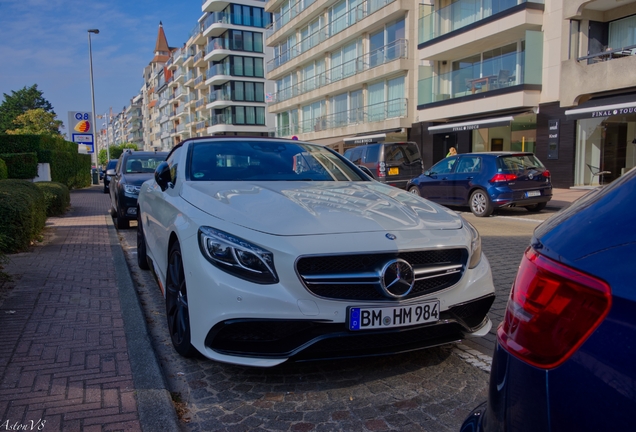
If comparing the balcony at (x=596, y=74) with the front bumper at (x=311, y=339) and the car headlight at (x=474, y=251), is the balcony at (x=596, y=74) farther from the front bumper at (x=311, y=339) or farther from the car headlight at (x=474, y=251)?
the front bumper at (x=311, y=339)

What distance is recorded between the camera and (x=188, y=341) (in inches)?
129

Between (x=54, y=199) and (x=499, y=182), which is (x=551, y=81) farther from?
(x=54, y=199)

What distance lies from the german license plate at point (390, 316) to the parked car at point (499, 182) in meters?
9.76

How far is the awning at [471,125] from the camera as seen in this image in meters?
21.3

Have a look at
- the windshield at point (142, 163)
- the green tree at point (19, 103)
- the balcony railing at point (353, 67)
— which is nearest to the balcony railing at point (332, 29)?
the balcony railing at point (353, 67)

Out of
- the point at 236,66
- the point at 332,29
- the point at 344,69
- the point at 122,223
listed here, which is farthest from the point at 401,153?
the point at 236,66

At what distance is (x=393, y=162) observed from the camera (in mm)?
16266

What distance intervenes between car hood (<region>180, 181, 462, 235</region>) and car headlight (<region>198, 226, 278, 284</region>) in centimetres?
13

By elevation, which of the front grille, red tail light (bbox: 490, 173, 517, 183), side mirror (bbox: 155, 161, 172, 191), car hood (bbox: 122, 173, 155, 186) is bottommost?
the front grille

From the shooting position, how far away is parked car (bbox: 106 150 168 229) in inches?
395

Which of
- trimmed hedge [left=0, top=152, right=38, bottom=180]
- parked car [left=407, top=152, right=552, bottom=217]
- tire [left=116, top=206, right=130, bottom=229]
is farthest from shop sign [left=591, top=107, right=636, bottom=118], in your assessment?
trimmed hedge [left=0, top=152, right=38, bottom=180]

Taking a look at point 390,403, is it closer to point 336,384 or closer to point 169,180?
point 336,384

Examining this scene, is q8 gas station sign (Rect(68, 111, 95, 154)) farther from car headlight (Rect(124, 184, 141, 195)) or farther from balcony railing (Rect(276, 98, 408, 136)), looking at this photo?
car headlight (Rect(124, 184, 141, 195))

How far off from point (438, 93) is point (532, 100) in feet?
19.4
